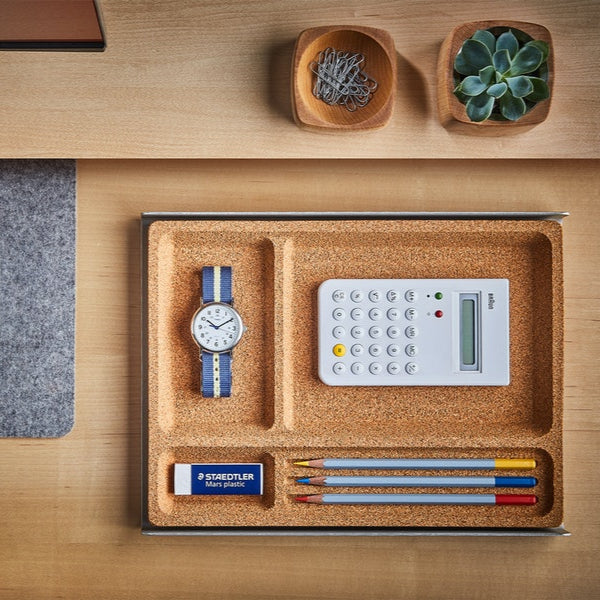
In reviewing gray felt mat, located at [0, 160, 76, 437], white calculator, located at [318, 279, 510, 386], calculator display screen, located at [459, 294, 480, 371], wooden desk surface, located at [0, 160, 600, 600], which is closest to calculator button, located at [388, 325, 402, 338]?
white calculator, located at [318, 279, 510, 386]

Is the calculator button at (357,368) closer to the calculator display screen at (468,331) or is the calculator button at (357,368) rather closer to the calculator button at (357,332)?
the calculator button at (357,332)

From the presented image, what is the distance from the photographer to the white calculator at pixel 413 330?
106 cm

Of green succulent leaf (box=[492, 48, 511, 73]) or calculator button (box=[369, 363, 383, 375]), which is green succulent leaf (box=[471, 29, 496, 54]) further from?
calculator button (box=[369, 363, 383, 375])

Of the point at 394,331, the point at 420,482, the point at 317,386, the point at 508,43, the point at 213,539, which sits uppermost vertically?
the point at 508,43

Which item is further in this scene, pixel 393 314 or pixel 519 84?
pixel 393 314

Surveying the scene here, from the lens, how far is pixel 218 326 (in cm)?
106

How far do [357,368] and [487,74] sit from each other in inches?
20.5

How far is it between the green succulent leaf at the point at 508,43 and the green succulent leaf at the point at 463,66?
5 centimetres

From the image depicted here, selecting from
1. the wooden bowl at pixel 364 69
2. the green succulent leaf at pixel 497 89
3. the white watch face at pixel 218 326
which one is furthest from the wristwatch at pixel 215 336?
the green succulent leaf at pixel 497 89

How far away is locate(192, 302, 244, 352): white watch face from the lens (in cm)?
105

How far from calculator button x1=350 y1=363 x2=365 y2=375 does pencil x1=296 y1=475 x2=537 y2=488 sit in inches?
7.4

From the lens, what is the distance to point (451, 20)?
99cm

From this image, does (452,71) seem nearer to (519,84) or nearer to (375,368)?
(519,84)

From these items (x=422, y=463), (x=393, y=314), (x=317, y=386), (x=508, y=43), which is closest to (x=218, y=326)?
(x=317, y=386)
